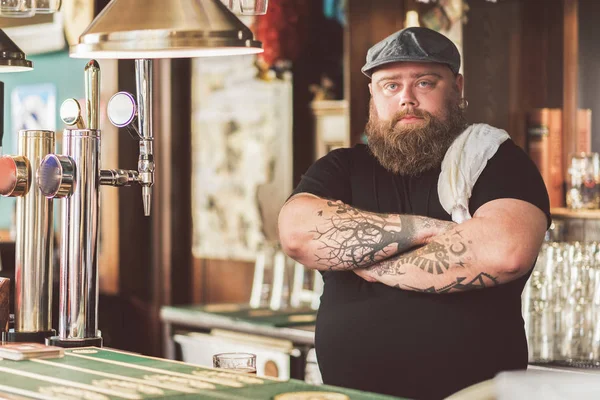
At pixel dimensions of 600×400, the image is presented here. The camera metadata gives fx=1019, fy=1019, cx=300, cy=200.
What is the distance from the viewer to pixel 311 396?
1.59 metres

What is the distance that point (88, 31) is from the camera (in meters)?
1.94

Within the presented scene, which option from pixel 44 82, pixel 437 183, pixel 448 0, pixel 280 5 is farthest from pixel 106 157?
pixel 437 183

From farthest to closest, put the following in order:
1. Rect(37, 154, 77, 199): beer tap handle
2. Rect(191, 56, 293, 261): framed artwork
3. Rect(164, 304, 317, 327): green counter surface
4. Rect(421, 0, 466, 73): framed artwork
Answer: Rect(191, 56, 293, 261): framed artwork, Rect(164, 304, 317, 327): green counter surface, Rect(421, 0, 466, 73): framed artwork, Rect(37, 154, 77, 199): beer tap handle

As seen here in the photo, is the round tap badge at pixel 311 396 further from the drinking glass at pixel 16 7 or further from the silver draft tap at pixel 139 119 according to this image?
the drinking glass at pixel 16 7

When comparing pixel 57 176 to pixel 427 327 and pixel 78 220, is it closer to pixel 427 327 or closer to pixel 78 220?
pixel 78 220

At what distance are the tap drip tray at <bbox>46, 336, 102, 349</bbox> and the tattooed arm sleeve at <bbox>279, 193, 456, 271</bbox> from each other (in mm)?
510

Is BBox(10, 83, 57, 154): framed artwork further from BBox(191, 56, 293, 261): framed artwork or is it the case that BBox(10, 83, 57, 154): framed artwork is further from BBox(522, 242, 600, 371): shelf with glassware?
BBox(522, 242, 600, 371): shelf with glassware

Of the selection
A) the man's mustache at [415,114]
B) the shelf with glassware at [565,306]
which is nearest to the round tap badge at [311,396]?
the man's mustache at [415,114]

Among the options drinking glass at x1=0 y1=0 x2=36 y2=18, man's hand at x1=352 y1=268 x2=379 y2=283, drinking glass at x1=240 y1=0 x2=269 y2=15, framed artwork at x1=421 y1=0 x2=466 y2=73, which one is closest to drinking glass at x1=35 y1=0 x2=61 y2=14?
drinking glass at x1=0 y1=0 x2=36 y2=18

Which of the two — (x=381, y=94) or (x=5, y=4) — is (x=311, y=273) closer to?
(x=381, y=94)

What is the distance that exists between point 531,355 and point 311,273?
61.3 inches

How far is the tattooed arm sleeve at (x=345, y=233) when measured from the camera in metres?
2.28

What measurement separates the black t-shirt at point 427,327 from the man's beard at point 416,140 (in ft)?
0.25

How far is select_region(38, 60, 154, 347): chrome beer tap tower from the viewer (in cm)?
212
